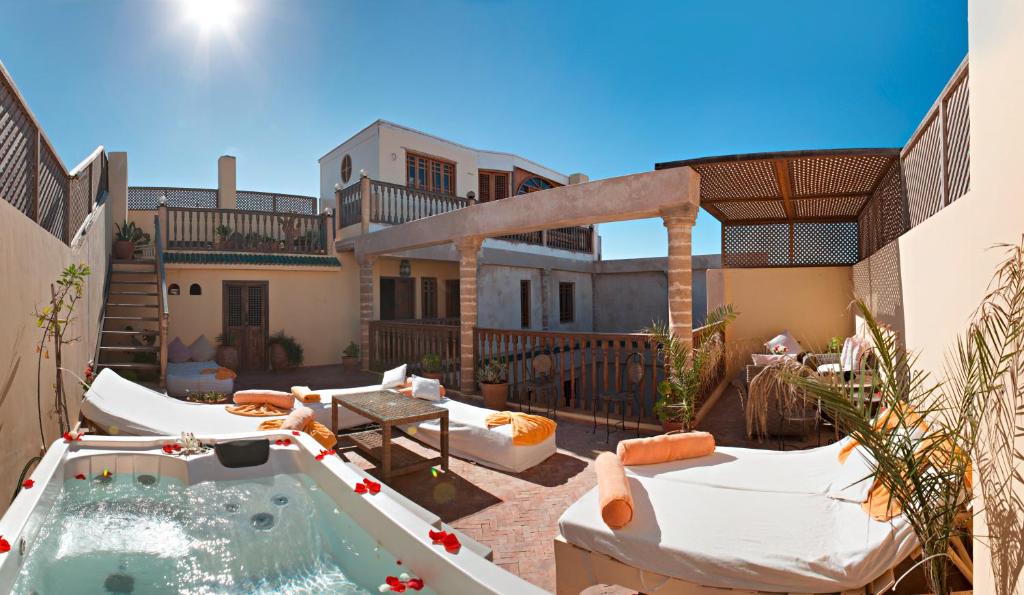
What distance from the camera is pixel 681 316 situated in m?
6.39

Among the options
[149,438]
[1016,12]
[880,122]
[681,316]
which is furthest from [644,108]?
[149,438]

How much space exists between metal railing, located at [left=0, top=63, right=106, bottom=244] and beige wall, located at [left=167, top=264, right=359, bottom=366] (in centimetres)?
506

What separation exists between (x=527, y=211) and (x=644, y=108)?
493 centimetres

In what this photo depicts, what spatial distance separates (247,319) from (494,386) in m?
7.86

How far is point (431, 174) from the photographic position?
15.4 m

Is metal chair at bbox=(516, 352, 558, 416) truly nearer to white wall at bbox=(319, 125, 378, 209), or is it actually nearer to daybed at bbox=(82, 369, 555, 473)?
daybed at bbox=(82, 369, 555, 473)

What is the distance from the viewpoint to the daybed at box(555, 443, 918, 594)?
2516 millimetres

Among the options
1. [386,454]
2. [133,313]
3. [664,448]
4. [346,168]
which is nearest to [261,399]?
[386,454]

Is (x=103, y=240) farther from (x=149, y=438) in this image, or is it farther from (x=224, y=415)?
(x=149, y=438)

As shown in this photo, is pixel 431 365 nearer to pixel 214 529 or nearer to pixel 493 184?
pixel 214 529

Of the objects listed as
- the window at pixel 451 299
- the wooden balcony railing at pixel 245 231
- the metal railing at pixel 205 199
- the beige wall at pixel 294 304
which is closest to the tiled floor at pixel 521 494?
the beige wall at pixel 294 304

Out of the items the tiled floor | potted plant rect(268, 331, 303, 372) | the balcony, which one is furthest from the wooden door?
the tiled floor

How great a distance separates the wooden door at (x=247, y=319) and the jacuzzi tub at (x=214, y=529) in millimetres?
8220

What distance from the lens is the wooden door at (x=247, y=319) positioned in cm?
1225
